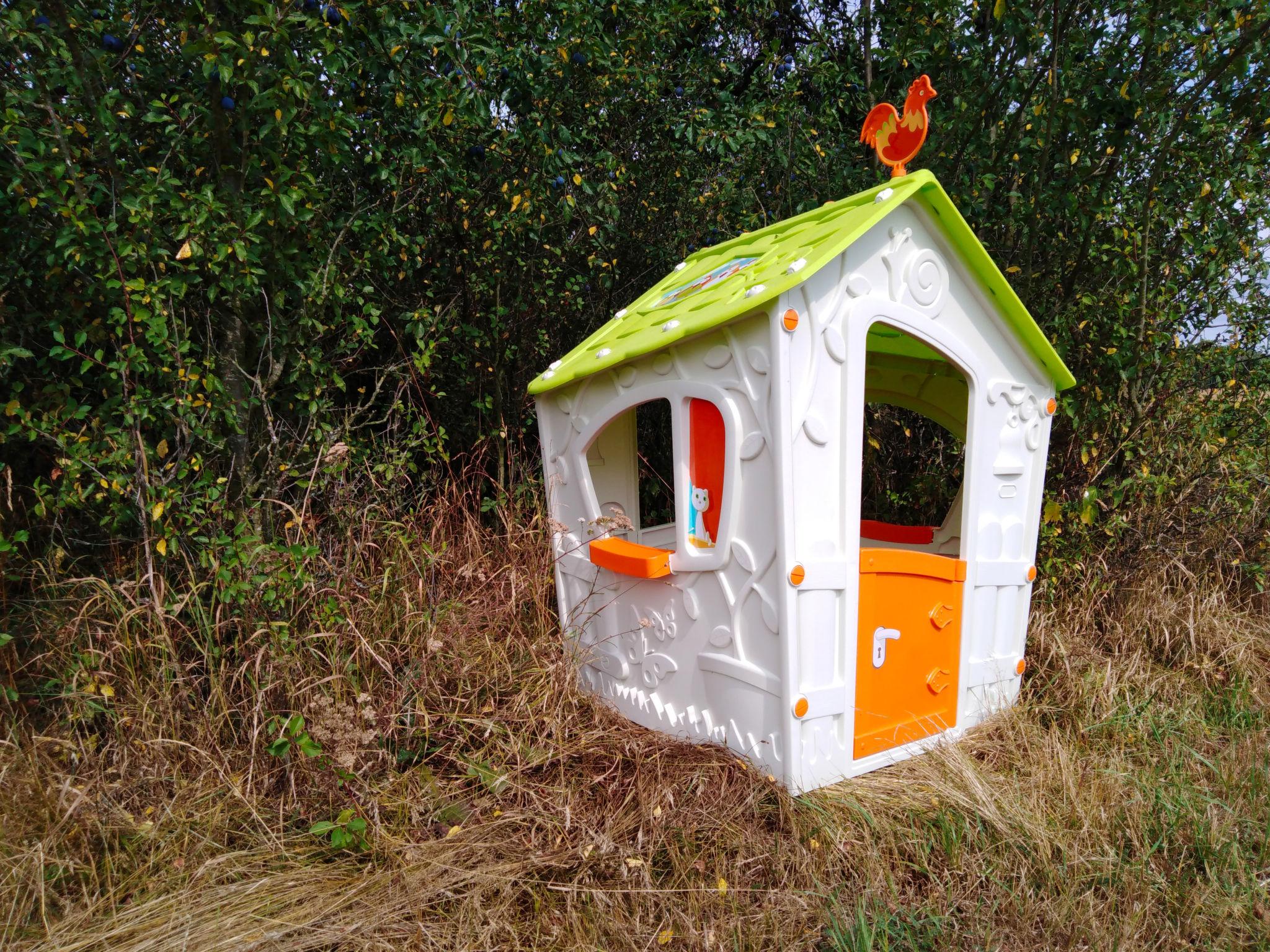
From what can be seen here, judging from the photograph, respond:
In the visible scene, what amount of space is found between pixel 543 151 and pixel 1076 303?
2.57 meters

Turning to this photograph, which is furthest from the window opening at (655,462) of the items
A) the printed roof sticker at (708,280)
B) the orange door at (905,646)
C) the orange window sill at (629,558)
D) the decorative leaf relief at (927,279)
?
the decorative leaf relief at (927,279)

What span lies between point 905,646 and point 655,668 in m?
0.88

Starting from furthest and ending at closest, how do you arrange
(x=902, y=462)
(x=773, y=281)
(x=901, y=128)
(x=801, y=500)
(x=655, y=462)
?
(x=655, y=462) < (x=902, y=462) < (x=901, y=128) < (x=801, y=500) < (x=773, y=281)

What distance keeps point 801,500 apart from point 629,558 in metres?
0.67

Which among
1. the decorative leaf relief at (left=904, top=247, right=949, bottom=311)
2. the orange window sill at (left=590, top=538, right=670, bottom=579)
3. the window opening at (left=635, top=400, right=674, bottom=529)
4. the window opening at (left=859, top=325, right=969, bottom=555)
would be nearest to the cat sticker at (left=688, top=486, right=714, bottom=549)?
the orange window sill at (left=590, top=538, right=670, bottom=579)

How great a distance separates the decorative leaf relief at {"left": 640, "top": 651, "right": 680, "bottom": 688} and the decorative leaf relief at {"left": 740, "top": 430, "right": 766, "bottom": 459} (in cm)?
83

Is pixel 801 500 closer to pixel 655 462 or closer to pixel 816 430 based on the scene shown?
pixel 816 430

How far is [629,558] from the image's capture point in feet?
9.35

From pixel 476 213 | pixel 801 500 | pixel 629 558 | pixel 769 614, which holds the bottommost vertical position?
pixel 769 614

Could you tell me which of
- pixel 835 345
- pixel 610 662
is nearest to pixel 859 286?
pixel 835 345

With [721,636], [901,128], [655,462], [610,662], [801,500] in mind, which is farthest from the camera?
[655,462]

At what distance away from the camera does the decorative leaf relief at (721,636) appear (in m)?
2.68

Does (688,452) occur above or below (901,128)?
below

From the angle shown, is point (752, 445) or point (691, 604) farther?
point (691, 604)
